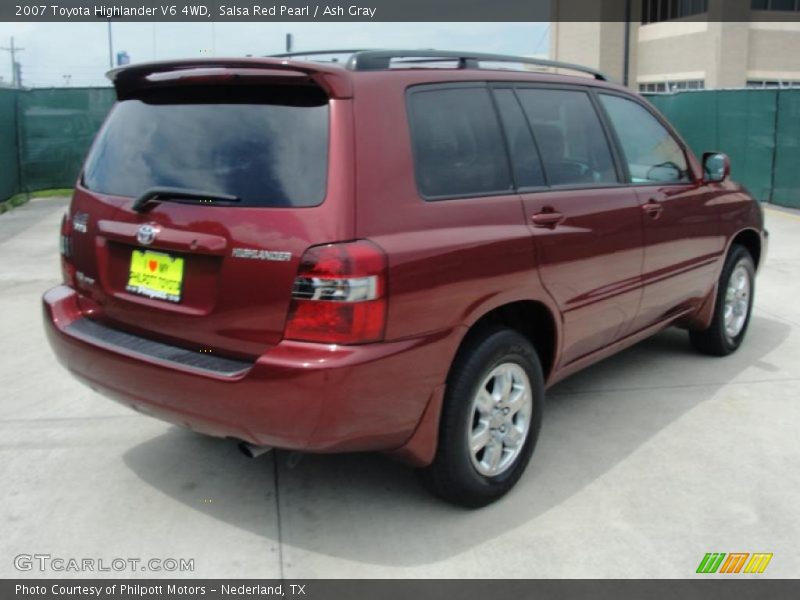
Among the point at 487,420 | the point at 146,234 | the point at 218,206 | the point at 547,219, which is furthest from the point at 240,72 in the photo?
the point at 487,420

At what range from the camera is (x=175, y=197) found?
3.18m

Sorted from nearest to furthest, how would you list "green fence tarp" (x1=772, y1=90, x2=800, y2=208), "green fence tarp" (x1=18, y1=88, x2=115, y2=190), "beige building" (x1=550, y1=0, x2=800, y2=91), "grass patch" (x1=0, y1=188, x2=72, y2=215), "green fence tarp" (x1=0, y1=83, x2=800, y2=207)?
"green fence tarp" (x1=772, y1=90, x2=800, y2=208)
"grass patch" (x1=0, y1=188, x2=72, y2=215)
"green fence tarp" (x1=0, y1=83, x2=800, y2=207)
"green fence tarp" (x1=18, y1=88, x2=115, y2=190)
"beige building" (x1=550, y1=0, x2=800, y2=91)

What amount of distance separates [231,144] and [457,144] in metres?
0.92

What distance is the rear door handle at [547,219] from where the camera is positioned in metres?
3.66

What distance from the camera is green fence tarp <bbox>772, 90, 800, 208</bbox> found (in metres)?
13.3

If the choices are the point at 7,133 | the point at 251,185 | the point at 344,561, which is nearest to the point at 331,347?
the point at 251,185

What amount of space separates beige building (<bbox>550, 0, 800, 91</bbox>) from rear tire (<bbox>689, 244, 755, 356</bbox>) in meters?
22.3

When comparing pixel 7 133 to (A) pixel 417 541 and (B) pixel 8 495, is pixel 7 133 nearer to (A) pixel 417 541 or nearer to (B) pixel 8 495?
(B) pixel 8 495

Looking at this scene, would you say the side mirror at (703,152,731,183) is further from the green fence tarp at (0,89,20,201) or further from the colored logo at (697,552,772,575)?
the green fence tarp at (0,89,20,201)

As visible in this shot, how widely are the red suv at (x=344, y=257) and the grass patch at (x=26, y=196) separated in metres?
11.0

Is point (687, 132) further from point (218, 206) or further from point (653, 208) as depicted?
point (218, 206)

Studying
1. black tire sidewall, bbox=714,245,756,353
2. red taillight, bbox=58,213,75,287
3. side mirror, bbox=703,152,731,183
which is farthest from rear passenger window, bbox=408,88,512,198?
black tire sidewall, bbox=714,245,756,353

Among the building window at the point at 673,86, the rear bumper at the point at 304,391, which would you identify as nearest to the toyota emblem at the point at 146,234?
the rear bumper at the point at 304,391

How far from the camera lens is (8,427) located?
4469 mm
